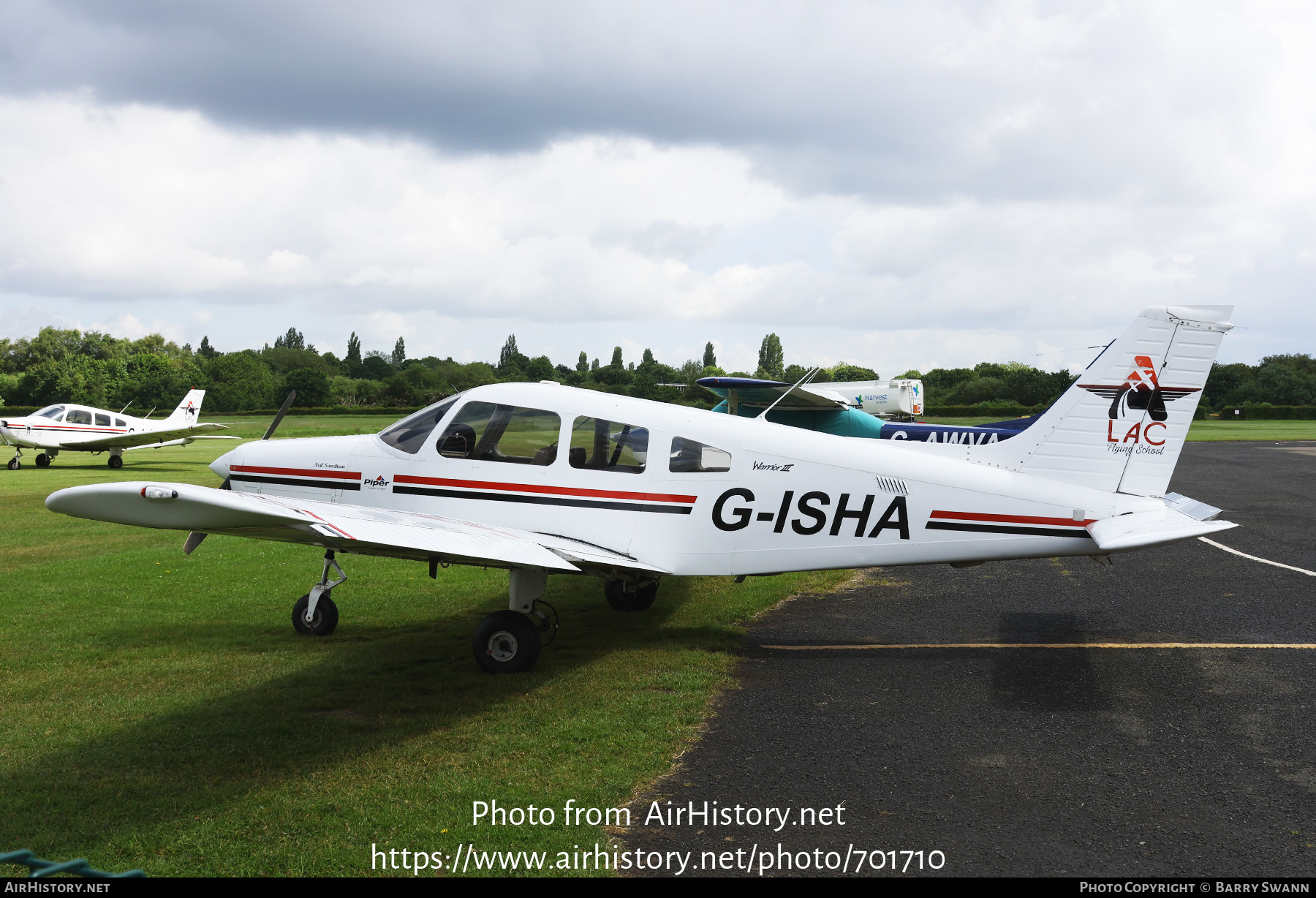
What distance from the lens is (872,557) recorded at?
7066 mm

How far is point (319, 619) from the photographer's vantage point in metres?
8.09

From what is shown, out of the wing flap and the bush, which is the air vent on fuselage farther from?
the bush

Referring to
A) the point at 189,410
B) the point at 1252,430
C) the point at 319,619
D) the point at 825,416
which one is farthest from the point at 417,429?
the point at 1252,430

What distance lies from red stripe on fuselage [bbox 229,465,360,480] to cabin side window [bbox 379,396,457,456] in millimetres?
466

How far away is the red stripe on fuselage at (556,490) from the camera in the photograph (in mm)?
7262

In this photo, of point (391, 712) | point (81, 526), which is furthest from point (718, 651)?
point (81, 526)

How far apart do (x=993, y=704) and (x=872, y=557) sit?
150cm

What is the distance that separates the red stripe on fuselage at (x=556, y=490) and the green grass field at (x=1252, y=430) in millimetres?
43823

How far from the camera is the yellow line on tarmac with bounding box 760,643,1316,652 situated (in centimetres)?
748

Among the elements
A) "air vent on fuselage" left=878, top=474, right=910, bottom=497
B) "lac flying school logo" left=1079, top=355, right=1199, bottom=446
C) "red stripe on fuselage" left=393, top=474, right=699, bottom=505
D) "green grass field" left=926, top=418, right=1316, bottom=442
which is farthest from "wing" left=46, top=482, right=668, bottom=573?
"green grass field" left=926, top=418, right=1316, bottom=442

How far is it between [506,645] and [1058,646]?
5001mm

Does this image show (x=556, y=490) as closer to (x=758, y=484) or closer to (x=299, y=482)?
(x=758, y=484)

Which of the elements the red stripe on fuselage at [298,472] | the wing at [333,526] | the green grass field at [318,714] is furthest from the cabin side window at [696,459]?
the red stripe on fuselage at [298,472]

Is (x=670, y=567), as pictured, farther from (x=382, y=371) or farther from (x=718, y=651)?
(x=382, y=371)
